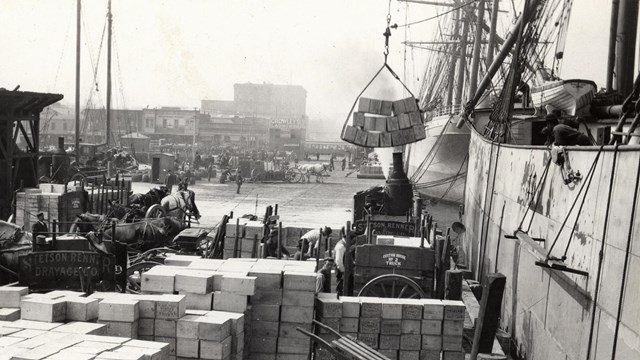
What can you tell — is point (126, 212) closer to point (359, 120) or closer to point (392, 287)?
point (359, 120)

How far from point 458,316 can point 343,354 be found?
298 cm

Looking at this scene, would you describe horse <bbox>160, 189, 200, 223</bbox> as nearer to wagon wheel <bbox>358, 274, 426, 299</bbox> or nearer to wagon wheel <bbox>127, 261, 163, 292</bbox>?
wagon wheel <bbox>127, 261, 163, 292</bbox>

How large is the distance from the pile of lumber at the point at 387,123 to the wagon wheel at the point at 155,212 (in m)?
6.96

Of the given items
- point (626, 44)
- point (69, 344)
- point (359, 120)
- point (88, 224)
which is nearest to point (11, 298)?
point (69, 344)

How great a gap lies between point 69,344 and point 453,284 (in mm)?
7380

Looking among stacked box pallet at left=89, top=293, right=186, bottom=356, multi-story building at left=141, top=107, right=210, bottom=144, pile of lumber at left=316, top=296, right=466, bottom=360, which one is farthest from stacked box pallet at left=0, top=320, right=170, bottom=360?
multi-story building at left=141, top=107, right=210, bottom=144

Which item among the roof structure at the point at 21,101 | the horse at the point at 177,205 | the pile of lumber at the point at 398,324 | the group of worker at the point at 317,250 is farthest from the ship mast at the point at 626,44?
the roof structure at the point at 21,101

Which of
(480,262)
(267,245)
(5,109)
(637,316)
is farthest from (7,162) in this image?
(637,316)

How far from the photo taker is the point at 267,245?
1457 cm

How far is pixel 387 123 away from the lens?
16.4m

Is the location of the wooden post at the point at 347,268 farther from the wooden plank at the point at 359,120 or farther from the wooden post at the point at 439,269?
the wooden plank at the point at 359,120

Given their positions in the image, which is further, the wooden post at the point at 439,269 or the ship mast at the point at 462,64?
the ship mast at the point at 462,64

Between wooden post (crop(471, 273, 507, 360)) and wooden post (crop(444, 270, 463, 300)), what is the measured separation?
4.69m

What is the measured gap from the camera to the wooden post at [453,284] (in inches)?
447
